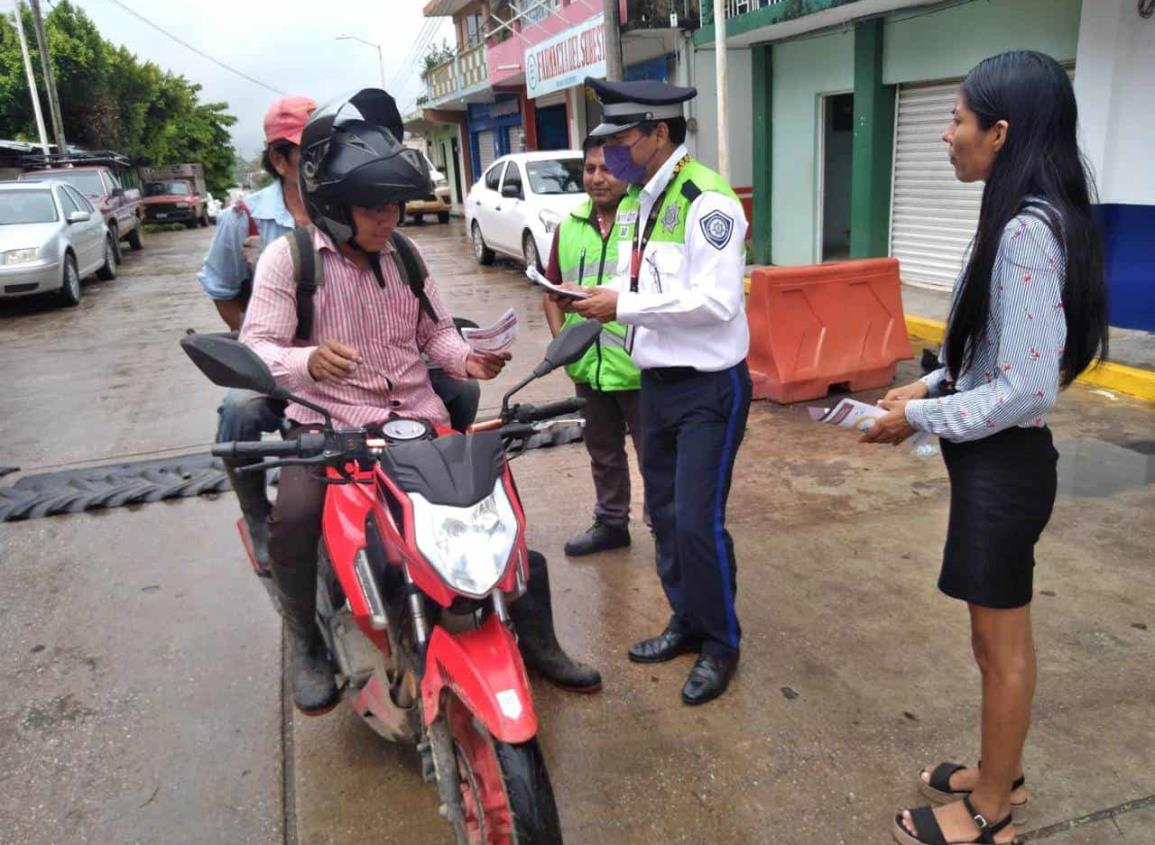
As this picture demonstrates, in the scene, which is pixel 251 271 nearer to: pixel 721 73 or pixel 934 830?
pixel 934 830

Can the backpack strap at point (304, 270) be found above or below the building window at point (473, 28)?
below

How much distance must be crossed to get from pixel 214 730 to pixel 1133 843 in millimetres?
2734

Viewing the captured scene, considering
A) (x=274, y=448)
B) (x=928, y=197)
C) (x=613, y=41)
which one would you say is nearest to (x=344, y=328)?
(x=274, y=448)

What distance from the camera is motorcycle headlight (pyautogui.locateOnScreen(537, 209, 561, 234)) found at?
1127 centimetres

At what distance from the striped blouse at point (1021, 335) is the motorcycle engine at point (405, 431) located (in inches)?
49.4

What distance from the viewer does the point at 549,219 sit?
1139 centimetres

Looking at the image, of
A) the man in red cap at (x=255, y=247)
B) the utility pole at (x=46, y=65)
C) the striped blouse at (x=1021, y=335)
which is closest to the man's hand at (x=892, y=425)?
the striped blouse at (x=1021, y=335)

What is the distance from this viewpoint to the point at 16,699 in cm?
324

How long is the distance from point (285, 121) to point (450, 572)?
84.8 inches

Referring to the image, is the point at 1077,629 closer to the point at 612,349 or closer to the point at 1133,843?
the point at 1133,843

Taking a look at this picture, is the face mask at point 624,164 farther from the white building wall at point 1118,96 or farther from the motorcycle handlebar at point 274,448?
the white building wall at point 1118,96

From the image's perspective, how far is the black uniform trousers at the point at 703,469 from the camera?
294cm

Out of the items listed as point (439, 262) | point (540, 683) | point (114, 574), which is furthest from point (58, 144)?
point (540, 683)

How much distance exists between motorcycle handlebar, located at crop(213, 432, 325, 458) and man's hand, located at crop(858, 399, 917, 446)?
1320 millimetres
